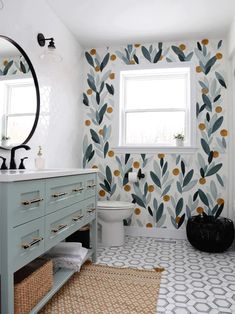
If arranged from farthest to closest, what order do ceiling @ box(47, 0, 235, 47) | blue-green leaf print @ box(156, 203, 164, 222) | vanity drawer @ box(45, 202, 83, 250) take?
blue-green leaf print @ box(156, 203, 164, 222), ceiling @ box(47, 0, 235, 47), vanity drawer @ box(45, 202, 83, 250)

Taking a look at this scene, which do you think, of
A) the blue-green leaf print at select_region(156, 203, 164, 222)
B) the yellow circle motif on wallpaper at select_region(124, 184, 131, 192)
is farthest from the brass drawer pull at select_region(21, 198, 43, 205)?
the blue-green leaf print at select_region(156, 203, 164, 222)

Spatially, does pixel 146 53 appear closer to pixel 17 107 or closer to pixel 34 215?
pixel 17 107

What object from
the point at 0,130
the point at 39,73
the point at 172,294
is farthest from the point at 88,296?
the point at 39,73

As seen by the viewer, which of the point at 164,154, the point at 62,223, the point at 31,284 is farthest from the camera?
the point at 164,154

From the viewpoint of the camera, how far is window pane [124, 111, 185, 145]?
3289 mm

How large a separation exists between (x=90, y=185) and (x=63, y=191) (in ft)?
1.76

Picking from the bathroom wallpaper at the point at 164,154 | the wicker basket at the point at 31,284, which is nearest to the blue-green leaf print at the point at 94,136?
the bathroom wallpaper at the point at 164,154

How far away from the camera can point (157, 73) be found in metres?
3.33

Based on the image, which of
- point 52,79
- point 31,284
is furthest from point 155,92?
point 31,284

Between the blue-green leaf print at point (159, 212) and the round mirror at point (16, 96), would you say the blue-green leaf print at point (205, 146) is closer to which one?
the blue-green leaf print at point (159, 212)

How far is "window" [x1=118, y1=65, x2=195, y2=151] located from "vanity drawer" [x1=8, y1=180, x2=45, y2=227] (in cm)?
204

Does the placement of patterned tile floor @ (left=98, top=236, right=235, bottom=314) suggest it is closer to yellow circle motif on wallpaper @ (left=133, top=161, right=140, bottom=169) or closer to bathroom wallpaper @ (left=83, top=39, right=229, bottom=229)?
bathroom wallpaper @ (left=83, top=39, right=229, bottom=229)

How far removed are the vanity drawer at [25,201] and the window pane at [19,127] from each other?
71 centimetres

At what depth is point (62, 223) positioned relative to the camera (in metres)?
1.68
